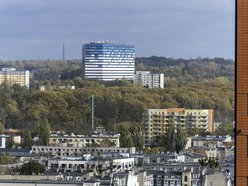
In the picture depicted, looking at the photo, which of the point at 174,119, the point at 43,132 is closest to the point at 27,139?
the point at 43,132

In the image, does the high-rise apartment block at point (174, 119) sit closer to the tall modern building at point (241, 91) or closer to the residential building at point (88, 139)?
the residential building at point (88, 139)

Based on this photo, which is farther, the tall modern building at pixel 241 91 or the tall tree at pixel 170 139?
the tall tree at pixel 170 139

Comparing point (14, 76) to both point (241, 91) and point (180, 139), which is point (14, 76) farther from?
point (241, 91)

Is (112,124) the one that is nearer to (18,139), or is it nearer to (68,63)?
(18,139)

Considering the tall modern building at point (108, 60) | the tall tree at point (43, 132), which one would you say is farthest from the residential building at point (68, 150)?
the tall modern building at point (108, 60)

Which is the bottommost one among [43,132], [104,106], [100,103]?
[43,132]
